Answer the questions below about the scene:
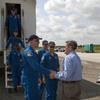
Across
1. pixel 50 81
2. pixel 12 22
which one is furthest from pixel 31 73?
pixel 12 22

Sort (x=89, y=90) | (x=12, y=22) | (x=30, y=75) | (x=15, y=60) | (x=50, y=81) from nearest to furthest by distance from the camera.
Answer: (x=30, y=75) → (x=50, y=81) → (x=89, y=90) → (x=15, y=60) → (x=12, y=22)

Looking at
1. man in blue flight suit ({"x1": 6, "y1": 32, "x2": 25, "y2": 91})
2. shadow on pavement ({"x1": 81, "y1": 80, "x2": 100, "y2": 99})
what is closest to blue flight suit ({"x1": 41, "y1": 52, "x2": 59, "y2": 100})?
shadow on pavement ({"x1": 81, "y1": 80, "x2": 100, "y2": 99})

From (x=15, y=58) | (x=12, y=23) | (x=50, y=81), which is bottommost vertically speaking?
(x=50, y=81)

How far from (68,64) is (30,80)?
87 cm

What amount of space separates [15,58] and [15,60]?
0.07m

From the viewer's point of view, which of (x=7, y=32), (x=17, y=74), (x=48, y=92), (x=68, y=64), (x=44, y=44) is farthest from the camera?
(x=7, y=32)

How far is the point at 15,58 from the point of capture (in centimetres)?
1388

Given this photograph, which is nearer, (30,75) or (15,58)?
(30,75)

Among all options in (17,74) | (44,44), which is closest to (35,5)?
(17,74)

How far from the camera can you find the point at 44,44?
10297 mm

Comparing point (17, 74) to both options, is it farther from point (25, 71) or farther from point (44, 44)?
point (25, 71)

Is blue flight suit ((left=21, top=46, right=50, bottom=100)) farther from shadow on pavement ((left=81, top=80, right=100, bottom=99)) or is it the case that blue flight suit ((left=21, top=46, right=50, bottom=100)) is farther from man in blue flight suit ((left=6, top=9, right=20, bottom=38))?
man in blue flight suit ((left=6, top=9, right=20, bottom=38))

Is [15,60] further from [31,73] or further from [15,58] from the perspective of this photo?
[31,73]

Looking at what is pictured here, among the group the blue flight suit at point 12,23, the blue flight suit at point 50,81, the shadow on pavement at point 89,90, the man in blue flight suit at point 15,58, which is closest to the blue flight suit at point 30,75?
the blue flight suit at point 50,81
